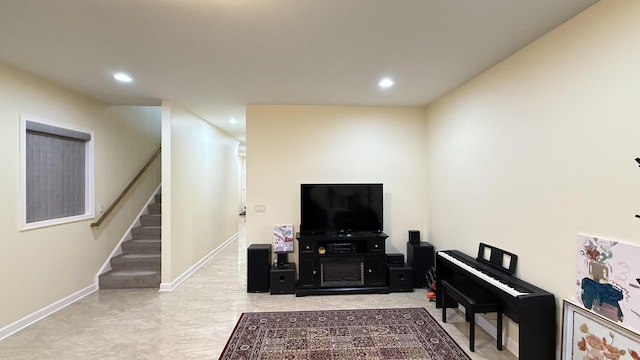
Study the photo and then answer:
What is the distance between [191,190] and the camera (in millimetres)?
4754

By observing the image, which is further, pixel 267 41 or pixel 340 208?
pixel 340 208

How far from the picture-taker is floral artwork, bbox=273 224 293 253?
414 centimetres

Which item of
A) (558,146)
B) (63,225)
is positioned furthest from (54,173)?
(558,146)

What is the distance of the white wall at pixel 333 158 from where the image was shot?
430 centimetres

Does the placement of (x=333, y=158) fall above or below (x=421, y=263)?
above

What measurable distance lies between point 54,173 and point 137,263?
5.55 ft

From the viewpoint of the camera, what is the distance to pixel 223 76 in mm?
3117

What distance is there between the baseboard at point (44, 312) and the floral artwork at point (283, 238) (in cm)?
265

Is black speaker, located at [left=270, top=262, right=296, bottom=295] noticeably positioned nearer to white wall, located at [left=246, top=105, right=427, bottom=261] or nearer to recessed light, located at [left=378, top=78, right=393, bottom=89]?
white wall, located at [left=246, top=105, right=427, bottom=261]

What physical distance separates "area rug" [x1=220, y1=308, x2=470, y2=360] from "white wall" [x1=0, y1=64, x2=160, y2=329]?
7.76 feet

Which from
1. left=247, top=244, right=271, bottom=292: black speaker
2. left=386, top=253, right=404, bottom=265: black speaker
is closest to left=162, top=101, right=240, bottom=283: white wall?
left=247, top=244, right=271, bottom=292: black speaker

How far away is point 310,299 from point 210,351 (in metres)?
1.46

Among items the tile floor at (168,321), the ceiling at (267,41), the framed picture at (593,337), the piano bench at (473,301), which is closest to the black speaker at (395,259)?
the tile floor at (168,321)

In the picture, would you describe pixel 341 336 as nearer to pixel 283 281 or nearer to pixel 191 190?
pixel 283 281
